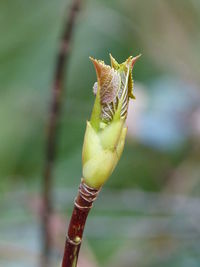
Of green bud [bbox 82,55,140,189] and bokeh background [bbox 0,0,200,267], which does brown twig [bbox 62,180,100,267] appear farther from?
bokeh background [bbox 0,0,200,267]

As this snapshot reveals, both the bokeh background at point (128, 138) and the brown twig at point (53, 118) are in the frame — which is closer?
the brown twig at point (53, 118)

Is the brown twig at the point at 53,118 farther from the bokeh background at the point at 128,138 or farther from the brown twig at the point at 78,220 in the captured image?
the brown twig at the point at 78,220

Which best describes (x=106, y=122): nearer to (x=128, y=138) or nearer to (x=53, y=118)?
(x=53, y=118)

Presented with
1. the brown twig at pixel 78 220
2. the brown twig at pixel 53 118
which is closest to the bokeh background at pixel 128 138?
the brown twig at pixel 53 118

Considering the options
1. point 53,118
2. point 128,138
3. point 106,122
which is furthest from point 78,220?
point 128,138

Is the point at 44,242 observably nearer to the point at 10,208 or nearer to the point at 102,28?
the point at 10,208

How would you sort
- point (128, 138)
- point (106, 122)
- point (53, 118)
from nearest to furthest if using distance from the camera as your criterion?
point (106, 122)
point (53, 118)
point (128, 138)

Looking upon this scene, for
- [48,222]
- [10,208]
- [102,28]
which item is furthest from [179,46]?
[48,222]
